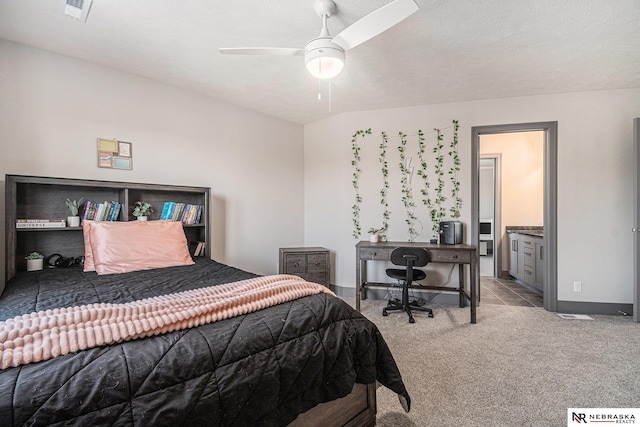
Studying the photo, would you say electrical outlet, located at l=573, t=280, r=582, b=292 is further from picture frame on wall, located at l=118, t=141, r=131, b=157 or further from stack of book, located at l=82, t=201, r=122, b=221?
picture frame on wall, located at l=118, t=141, r=131, b=157

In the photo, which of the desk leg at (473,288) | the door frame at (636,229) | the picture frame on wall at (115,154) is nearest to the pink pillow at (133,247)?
the picture frame on wall at (115,154)

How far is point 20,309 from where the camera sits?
4.25 feet

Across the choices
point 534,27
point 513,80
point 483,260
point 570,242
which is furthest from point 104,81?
point 483,260

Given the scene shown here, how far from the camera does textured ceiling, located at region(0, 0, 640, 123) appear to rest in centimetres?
200

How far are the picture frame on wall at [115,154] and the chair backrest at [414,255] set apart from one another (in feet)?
9.41

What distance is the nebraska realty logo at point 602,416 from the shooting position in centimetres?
162

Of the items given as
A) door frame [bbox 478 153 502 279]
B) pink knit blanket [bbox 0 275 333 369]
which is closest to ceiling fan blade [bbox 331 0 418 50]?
pink knit blanket [bbox 0 275 333 369]

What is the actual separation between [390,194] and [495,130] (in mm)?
1468

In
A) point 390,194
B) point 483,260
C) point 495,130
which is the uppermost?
point 495,130

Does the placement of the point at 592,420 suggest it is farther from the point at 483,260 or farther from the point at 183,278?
the point at 483,260

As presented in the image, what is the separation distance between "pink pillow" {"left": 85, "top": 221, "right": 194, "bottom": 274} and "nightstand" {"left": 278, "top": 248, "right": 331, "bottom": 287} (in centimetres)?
147

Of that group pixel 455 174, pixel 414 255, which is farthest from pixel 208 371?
pixel 455 174

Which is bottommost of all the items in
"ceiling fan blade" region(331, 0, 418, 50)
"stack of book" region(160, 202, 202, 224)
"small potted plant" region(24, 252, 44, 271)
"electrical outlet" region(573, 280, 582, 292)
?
Answer: "electrical outlet" region(573, 280, 582, 292)

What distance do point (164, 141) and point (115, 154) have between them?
49cm
